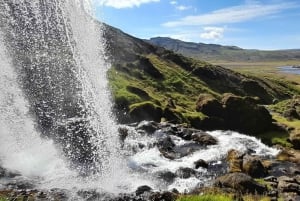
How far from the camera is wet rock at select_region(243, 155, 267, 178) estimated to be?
45.4m

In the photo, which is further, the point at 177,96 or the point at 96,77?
the point at 177,96

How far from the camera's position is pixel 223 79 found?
149 metres

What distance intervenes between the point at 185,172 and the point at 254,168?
27.1ft

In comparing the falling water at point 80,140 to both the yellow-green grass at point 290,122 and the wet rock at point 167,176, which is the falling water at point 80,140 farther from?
the yellow-green grass at point 290,122

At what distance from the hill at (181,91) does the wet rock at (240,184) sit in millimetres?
34036

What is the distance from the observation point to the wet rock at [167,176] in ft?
136

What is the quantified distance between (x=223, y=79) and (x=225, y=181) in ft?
370

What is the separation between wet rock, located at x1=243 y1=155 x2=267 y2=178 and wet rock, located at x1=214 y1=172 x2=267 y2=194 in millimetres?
6406

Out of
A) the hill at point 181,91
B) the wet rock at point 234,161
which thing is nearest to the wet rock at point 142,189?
the wet rock at point 234,161

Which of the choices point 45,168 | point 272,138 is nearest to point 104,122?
point 45,168

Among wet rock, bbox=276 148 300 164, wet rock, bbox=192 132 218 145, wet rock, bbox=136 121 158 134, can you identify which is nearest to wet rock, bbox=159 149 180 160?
wet rock, bbox=192 132 218 145

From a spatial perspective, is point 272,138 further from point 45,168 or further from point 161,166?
point 45,168

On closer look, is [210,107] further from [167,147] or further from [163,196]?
[163,196]

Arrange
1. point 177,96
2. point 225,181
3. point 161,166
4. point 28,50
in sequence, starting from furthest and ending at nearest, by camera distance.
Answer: point 177,96 → point 28,50 → point 161,166 → point 225,181
